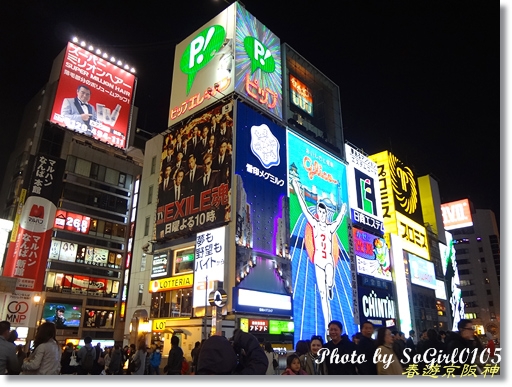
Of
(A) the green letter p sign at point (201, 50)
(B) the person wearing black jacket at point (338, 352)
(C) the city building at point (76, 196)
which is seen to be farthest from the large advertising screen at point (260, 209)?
(C) the city building at point (76, 196)

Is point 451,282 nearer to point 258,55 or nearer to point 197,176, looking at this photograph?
point 258,55

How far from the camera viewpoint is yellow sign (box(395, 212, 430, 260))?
39.2m

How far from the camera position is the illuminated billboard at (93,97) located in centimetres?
3406

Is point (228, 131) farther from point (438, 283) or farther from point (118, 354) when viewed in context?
point (438, 283)

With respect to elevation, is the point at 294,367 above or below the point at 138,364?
above

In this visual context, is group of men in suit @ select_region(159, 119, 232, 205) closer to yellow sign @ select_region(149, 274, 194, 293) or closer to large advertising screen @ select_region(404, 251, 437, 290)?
yellow sign @ select_region(149, 274, 194, 293)

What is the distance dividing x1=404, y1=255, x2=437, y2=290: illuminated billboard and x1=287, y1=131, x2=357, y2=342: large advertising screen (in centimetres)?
1210

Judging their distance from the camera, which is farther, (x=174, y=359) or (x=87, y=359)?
Result: (x=87, y=359)

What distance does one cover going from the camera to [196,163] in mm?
25359

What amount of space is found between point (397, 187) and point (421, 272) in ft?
30.4

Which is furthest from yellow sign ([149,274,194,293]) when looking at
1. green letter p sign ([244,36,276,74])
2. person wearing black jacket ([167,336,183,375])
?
green letter p sign ([244,36,276,74])

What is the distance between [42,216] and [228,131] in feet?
62.9

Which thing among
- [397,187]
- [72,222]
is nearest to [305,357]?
[72,222]

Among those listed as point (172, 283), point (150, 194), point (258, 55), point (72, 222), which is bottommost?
point (172, 283)
